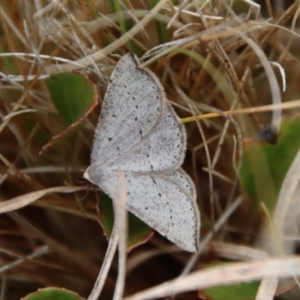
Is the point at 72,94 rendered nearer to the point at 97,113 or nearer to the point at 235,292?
the point at 97,113

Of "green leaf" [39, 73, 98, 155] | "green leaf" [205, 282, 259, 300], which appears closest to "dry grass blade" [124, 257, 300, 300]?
"green leaf" [205, 282, 259, 300]

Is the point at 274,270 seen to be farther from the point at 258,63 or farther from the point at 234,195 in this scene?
the point at 258,63

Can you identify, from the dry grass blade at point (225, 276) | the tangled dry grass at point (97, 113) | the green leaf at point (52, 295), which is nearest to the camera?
the dry grass blade at point (225, 276)

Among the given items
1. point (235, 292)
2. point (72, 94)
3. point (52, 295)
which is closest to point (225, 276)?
point (235, 292)

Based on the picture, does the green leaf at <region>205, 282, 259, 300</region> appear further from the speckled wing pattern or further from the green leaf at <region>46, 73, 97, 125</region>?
the green leaf at <region>46, 73, 97, 125</region>

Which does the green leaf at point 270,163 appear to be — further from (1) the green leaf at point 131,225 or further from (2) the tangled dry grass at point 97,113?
(1) the green leaf at point 131,225

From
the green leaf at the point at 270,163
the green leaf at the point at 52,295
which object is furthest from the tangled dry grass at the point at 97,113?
the green leaf at the point at 52,295
